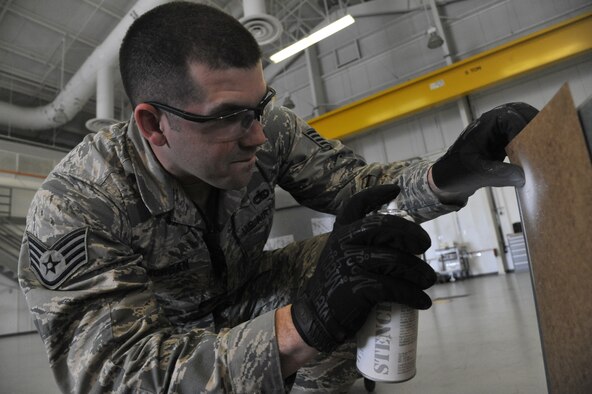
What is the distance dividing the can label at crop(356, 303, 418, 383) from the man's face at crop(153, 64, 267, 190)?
50 cm

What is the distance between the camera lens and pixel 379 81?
629cm

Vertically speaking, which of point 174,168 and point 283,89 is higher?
point 283,89

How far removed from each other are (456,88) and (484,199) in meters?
1.50

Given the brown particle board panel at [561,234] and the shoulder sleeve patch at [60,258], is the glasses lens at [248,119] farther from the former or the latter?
the brown particle board panel at [561,234]

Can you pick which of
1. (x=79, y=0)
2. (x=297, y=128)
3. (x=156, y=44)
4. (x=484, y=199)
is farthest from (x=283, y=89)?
(x=156, y=44)

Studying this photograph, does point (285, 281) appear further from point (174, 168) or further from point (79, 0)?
point (79, 0)

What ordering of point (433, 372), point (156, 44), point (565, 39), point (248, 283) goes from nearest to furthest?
point (156, 44) < point (433, 372) < point (248, 283) < point (565, 39)

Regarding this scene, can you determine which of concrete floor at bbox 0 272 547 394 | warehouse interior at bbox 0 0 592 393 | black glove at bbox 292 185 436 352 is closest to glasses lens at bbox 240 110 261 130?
black glove at bbox 292 185 436 352

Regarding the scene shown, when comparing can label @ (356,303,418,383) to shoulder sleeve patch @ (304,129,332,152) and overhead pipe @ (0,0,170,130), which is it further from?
overhead pipe @ (0,0,170,130)

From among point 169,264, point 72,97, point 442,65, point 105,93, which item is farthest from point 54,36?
point 169,264

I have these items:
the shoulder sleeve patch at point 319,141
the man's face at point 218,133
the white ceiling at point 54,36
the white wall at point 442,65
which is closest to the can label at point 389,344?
the man's face at point 218,133

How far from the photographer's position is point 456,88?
476 cm

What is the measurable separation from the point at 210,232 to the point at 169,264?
148 millimetres

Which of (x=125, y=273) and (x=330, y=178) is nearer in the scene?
(x=125, y=273)
